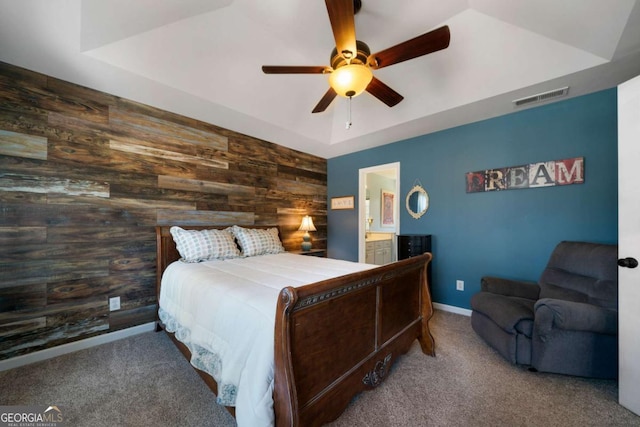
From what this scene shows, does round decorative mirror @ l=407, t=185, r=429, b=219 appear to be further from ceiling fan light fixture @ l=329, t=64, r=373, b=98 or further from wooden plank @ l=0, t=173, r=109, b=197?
wooden plank @ l=0, t=173, r=109, b=197

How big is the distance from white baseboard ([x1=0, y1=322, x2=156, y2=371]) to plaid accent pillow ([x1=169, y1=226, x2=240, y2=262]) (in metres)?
0.90

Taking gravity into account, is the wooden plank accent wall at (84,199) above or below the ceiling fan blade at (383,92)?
below

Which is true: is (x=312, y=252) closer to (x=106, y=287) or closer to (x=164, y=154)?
(x=164, y=154)

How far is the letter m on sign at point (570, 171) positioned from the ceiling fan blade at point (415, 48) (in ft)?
6.86

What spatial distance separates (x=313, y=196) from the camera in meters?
4.71

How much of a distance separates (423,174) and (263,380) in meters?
3.39

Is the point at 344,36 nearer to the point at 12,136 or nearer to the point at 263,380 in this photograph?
the point at 263,380

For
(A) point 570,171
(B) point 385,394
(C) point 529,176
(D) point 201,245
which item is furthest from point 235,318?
(A) point 570,171

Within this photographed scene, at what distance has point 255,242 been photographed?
10.3ft

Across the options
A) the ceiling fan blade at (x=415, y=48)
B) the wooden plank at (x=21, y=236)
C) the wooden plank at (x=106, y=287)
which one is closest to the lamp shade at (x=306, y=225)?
the wooden plank at (x=106, y=287)

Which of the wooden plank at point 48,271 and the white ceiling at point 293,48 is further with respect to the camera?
the wooden plank at point 48,271

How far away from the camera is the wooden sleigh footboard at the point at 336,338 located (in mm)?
1091

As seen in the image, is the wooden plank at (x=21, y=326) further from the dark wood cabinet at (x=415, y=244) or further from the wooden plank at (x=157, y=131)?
the dark wood cabinet at (x=415, y=244)

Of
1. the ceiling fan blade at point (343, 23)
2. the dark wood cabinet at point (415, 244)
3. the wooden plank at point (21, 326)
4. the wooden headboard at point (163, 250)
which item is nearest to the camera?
the ceiling fan blade at point (343, 23)
